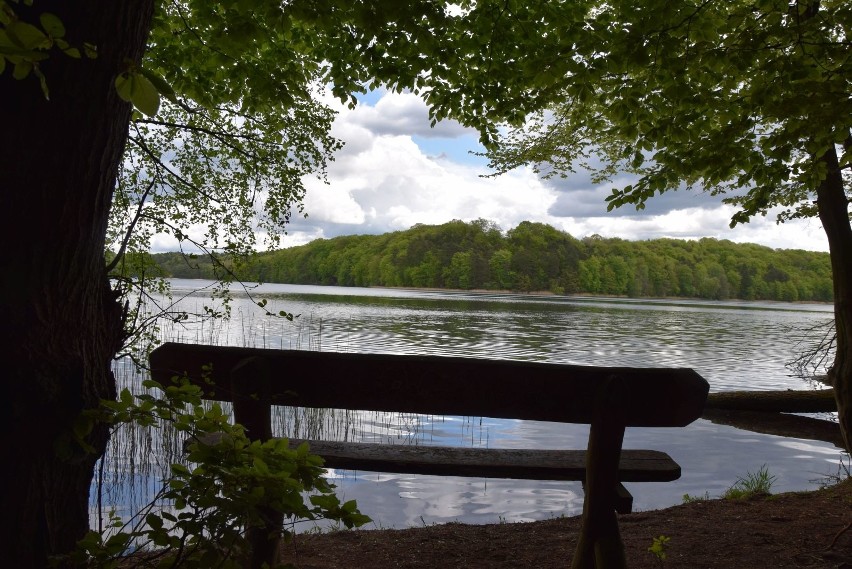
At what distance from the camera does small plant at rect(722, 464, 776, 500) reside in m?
5.52

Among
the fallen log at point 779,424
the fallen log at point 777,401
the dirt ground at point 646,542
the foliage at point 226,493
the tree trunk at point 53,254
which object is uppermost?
the tree trunk at point 53,254

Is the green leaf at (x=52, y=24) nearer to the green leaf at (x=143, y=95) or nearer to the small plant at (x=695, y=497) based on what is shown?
the green leaf at (x=143, y=95)

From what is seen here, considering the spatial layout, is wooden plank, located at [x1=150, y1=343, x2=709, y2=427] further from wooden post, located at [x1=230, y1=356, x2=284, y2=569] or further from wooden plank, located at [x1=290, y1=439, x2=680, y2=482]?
wooden plank, located at [x1=290, y1=439, x2=680, y2=482]

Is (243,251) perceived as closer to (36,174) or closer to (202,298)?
(36,174)

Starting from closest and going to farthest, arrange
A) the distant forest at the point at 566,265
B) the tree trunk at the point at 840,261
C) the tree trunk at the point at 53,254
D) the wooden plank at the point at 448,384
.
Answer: the tree trunk at the point at 53,254
the wooden plank at the point at 448,384
the tree trunk at the point at 840,261
the distant forest at the point at 566,265

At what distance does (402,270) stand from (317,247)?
1724 centimetres

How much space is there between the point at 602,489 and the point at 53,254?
236 centimetres

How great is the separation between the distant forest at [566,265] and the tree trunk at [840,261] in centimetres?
8094

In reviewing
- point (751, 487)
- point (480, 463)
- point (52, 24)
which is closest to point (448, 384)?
point (480, 463)

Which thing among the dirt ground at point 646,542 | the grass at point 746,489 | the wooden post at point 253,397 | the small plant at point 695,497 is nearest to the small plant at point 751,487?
the grass at point 746,489

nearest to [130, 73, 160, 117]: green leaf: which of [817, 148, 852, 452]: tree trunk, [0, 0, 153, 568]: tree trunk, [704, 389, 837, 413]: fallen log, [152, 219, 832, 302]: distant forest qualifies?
[0, 0, 153, 568]: tree trunk

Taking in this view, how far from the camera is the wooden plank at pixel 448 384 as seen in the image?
98.3 inches

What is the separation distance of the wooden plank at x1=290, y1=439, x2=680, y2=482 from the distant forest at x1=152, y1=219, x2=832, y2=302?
81383 millimetres

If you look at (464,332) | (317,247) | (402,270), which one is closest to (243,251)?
(464,332)
